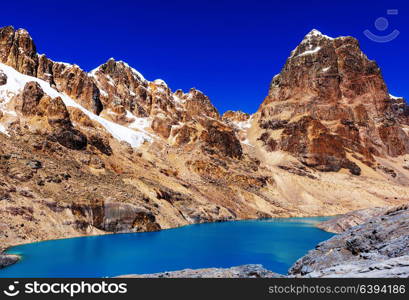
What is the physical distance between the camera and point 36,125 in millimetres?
83250

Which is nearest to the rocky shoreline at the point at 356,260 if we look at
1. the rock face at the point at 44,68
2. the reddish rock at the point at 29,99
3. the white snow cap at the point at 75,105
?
the white snow cap at the point at 75,105

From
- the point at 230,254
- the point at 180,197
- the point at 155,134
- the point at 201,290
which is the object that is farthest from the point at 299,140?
the point at 201,290

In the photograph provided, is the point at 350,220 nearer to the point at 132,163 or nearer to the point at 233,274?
the point at 132,163

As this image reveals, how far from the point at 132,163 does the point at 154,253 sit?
5370 cm

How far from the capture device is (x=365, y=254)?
917 inches

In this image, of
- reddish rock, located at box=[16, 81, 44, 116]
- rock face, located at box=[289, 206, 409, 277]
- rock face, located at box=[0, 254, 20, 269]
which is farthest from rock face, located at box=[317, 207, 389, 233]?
reddish rock, located at box=[16, 81, 44, 116]

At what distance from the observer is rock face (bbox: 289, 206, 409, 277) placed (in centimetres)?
1616

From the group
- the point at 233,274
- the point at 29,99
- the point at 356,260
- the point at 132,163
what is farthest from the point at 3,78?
the point at 356,260

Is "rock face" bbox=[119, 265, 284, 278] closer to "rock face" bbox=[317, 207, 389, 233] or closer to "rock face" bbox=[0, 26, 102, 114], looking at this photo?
"rock face" bbox=[317, 207, 389, 233]

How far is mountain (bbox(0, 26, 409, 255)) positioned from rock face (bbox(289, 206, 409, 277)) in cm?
3702

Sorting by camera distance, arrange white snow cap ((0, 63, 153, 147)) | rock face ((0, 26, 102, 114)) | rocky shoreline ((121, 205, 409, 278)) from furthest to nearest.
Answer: rock face ((0, 26, 102, 114))
white snow cap ((0, 63, 153, 147))
rocky shoreline ((121, 205, 409, 278))

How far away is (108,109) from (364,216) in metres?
105

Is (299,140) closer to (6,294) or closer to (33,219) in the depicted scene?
(33,219)

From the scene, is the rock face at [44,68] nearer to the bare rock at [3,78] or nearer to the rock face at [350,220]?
the bare rock at [3,78]
